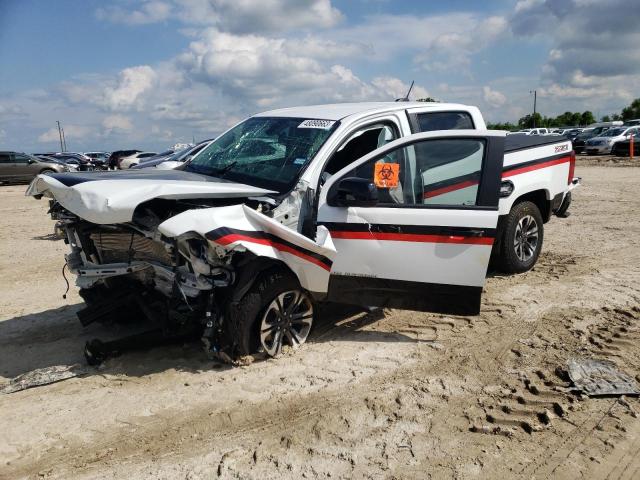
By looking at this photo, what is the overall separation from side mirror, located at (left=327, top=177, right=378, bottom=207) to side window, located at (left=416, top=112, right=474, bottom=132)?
4.90 ft

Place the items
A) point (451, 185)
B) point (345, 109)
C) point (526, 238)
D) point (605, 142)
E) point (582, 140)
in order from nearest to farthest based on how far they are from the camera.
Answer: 1. point (451, 185)
2. point (345, 109)
3. point (526, 238)
4. point (605, 142)
5. point (582, 140)

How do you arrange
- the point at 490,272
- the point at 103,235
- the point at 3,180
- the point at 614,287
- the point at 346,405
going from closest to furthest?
the point at 346,405
the point at 103,235
the point at 614,287
the point at 490,272
the point at 3,180

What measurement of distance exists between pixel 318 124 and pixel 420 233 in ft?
4.62

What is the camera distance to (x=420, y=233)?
4.50 meters

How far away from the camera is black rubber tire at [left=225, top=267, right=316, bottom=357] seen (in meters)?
4.16

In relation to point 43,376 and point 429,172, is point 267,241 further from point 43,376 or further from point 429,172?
point 43,376

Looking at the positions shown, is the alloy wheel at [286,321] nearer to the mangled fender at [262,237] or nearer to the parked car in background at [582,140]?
the mangled fender at [262,237]

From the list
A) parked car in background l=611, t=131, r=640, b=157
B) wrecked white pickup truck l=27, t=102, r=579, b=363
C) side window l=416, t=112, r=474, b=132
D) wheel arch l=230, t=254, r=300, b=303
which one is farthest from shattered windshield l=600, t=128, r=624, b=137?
wheel arch l=230, t=254, r=300, b=303

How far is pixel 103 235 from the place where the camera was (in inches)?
176

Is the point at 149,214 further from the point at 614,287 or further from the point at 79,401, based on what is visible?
the point at 614,287

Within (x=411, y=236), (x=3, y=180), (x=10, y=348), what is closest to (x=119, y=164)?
(x=3, y=180)

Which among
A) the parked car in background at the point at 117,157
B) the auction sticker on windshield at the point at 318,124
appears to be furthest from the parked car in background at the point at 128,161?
the auction sticker on windshield at the point at 318,124

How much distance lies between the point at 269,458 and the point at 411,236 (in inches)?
82.7

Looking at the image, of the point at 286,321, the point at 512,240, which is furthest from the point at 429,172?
the point at 512,240
